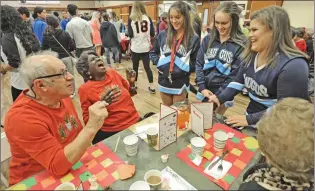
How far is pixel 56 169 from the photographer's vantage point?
97 cm

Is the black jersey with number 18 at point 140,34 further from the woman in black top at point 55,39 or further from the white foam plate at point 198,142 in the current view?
the white foam plate at point 198,142

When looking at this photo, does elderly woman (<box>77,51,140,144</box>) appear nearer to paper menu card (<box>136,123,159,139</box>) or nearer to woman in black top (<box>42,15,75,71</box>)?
paper menu card (<box>136,123,159,139</box>)

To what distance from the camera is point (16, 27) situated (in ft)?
6.91

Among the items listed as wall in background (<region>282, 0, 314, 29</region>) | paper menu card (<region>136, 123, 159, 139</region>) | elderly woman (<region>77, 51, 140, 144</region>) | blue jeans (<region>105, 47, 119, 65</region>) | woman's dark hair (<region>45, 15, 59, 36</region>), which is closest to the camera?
paper menu card (<region>136, 123, 159, 139</region>)

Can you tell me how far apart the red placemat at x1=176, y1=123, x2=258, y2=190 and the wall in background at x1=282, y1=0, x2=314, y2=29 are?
493 centimetres

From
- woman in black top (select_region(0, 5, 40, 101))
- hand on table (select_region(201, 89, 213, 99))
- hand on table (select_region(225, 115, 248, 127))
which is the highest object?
woman in black top (select_region(0, 5, 40, 101))

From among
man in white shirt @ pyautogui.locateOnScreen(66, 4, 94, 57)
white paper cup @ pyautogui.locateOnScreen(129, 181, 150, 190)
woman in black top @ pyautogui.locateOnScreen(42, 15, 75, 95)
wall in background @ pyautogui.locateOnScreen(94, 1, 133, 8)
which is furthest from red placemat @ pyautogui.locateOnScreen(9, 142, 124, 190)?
wall in background @ pyautogui.locateOnScreen(94, 1, 133, 8)

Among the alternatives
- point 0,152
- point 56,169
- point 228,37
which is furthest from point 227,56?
point 0,152

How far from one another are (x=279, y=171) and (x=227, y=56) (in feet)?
4.15

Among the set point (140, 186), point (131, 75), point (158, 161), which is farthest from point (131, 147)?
point (131, 75)

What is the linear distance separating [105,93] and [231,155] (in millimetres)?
1074

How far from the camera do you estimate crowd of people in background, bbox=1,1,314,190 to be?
792mm

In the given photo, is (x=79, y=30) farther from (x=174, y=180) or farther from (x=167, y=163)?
(x=174, y=180)

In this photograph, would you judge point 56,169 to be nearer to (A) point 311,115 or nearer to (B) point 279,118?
(B) point 279,118
